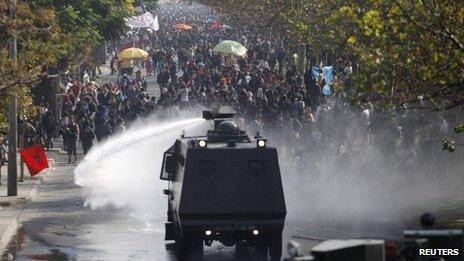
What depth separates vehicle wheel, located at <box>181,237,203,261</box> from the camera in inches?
907

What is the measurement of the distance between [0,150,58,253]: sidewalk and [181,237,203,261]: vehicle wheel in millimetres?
4289

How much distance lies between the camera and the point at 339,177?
121 feet

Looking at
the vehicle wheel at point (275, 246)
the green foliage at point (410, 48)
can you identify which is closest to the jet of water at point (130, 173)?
the vehicle wheel at point (275, 246)

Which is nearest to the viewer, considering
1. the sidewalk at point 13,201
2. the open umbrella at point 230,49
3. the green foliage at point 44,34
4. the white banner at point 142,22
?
the green foliage at point 44,34

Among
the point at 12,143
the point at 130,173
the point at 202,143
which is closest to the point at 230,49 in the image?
the point at 130,173

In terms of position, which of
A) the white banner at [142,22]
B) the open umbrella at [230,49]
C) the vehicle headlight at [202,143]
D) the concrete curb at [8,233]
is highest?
the white banner at [142,22]

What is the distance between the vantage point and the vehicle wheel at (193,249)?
75.6 ft

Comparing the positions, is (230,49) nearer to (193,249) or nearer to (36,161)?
(36,161)

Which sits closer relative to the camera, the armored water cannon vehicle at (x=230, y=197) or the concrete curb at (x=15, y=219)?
the armored water cannon vehicle at (x=230, y=197)

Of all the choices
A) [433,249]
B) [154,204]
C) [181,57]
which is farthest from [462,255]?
[181,57]

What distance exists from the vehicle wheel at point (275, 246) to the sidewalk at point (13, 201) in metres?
5.44

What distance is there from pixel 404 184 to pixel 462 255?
20.8 m

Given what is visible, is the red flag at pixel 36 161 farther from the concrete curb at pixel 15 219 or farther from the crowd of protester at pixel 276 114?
the crowd of protester at pixel 276 114

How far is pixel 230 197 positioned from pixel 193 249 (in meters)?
1.04
